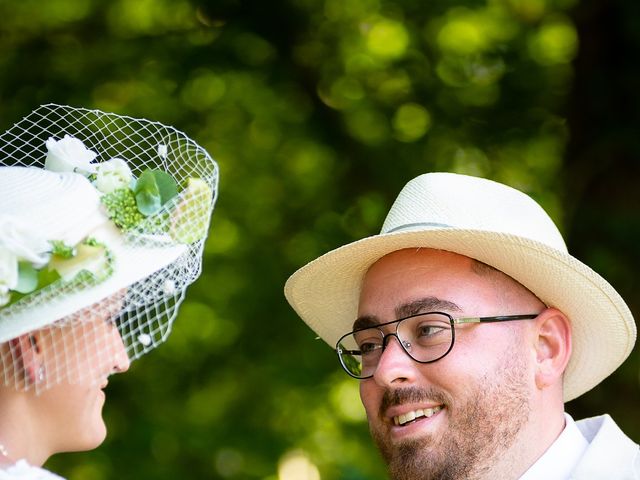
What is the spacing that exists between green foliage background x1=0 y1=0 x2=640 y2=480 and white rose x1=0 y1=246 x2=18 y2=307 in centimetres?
464

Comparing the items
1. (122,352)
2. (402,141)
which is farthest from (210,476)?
(122,352)

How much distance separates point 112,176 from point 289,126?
4.98 meters

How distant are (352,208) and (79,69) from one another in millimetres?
2185

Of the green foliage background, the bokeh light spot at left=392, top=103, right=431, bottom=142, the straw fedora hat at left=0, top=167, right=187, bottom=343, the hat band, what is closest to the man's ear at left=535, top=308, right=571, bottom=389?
the hat band

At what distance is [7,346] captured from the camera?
290 centimetres

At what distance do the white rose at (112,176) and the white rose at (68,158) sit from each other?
59mm

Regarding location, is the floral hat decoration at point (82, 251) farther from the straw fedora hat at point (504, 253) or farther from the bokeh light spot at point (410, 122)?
the bokeh light spot at point (410, 122)

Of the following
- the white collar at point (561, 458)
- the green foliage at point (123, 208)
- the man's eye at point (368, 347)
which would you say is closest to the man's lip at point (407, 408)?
the man's eye at point (368, 347)

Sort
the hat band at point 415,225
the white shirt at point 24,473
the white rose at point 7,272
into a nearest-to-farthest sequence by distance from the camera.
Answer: the white shirt at point 24,473, the white rose at point 7,272, the hat band at point 415,225

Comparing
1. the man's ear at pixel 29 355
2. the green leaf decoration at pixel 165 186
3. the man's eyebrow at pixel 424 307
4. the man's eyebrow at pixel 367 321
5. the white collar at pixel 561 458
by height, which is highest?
the green leaf decoration at pixel 165 186

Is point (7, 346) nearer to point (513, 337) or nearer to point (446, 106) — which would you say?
point (513, 337)

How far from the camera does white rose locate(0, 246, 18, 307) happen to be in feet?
9.12

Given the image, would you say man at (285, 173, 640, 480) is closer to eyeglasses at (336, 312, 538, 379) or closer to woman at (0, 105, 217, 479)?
eyeglasses at (336, 312, 538, 379)

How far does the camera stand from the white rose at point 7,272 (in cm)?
278
